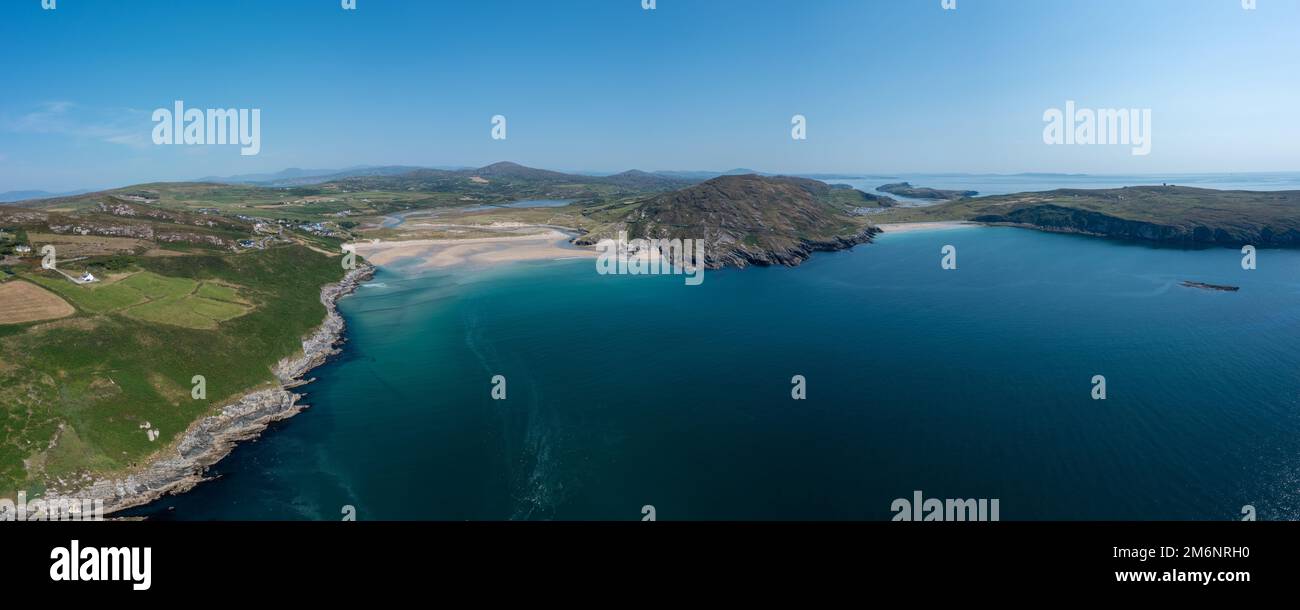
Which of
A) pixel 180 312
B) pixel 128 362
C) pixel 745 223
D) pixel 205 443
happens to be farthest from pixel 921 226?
pixel 128 362

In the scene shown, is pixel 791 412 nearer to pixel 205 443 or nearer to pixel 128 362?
pixel 205 443

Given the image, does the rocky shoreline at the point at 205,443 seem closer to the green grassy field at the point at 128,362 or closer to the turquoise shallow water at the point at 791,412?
the green grassy field at the point at 128,362

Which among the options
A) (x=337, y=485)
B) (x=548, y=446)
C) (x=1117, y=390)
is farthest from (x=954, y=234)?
(x=337, y=485)

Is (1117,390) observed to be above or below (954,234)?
below

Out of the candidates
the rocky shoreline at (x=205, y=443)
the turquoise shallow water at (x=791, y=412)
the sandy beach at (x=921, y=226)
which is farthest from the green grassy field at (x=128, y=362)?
the sandy beach at (x=921, y=226)

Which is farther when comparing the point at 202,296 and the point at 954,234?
the point at 954,234

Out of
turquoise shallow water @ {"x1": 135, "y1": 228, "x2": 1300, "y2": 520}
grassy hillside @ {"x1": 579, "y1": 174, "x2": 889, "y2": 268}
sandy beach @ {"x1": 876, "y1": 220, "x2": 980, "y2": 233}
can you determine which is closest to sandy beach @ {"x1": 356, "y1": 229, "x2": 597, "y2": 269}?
grassy hillside @ {"x1": 579, "y1": 174, "x2": 889, "y2": 268}
